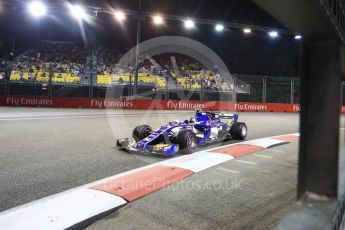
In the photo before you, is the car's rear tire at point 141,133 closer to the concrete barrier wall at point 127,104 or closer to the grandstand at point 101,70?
the concrete barrier wall at point 127,104

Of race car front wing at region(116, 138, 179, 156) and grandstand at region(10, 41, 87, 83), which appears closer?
race car front wing at region(116, 138, 179, 156)

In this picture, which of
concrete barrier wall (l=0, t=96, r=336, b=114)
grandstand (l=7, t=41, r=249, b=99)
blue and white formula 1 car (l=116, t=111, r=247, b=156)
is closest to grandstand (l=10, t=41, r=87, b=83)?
grandstand (l=7, t=41, r=249, b=99)

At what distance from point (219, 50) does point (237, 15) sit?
6.70 m

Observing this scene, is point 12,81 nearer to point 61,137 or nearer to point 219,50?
point 61,137

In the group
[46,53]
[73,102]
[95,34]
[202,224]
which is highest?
[95,34]

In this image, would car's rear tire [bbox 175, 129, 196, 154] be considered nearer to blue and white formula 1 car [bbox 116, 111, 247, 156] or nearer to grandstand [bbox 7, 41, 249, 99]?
blue and white formula 1 car [bbox 116, 111, 247, 156]

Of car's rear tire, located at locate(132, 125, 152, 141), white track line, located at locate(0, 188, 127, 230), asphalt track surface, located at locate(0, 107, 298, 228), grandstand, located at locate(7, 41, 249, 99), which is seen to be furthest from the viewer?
grandstand, located at locate(7, 41, 249, 99)

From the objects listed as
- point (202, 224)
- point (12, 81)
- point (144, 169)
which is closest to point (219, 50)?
point (12, 81)

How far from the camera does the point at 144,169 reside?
564 cm

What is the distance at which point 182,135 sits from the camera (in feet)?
23.5

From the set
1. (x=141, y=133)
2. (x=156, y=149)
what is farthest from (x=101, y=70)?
(x=156, y=149)

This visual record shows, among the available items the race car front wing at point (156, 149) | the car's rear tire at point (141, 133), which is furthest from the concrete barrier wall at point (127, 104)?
the race car front wing at point (156, 149)

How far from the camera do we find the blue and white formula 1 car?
22.6ft

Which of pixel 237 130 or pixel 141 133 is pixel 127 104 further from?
pixel 141 133
